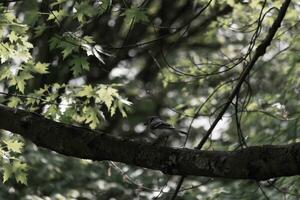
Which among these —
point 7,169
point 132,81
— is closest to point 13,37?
point 7,169

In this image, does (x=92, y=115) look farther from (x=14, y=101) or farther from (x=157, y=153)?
(x=157, y=153)

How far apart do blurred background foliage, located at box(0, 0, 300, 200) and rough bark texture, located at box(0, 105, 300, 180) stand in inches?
19.9

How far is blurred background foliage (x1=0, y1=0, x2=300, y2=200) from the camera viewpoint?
13.9ft

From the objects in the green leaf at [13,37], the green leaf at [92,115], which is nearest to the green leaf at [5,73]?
the green leaf at [13,37]

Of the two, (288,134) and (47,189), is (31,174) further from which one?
(288,134)

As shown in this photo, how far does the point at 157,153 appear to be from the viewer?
3396 millimetres

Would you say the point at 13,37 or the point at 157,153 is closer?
the point at 157,153

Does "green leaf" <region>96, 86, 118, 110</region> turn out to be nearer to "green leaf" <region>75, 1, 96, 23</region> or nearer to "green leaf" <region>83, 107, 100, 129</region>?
"green leaf" <region>83, 107, 100, 129</region>

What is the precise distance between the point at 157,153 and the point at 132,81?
6323mm

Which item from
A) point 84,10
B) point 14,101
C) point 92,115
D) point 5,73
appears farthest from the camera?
point 14,101

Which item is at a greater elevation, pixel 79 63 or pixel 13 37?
pixel 79 63

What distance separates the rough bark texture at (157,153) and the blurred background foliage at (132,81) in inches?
19.9

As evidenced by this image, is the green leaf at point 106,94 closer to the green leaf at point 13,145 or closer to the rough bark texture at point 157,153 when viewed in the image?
the rough bark texture at point 157,153

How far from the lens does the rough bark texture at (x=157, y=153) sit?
2.97 meters
